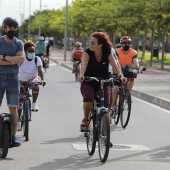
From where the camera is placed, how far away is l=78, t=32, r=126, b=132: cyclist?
10055 millimetres

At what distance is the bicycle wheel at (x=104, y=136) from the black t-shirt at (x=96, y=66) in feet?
2.82

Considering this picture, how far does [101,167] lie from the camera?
9039mm

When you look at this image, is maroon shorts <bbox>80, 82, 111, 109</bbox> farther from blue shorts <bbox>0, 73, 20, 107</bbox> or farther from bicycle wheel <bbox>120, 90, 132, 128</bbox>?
bicycle wheel <bbox>120, 90, 132, 128</bbox>

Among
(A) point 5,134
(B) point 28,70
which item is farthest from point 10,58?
(B) point 28,70

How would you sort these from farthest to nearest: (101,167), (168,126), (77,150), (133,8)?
(133,8), (168,126), (77,150), (101,167)

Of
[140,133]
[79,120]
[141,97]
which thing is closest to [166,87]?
[141,97]

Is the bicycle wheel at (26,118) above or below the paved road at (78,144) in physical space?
above

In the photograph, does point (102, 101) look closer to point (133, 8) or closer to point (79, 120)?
point (79, 120)

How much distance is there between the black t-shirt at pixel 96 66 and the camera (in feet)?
33.2

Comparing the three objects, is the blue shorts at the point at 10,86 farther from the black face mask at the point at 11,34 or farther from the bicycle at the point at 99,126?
the bicycle at the point at 99,126

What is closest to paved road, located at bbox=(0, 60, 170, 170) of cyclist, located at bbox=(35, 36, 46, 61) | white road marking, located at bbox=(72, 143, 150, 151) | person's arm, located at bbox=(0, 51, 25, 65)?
white road marking, located at bbox=(72, 143, 150, 151)

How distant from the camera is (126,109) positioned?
13.9 metres

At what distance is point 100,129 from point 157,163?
87 cm

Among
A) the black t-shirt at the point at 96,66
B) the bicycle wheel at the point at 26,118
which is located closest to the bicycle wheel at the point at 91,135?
the black t-shirt at the point at 96,66
